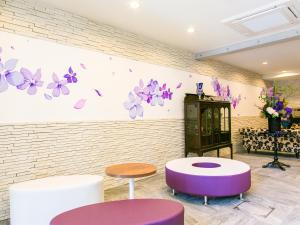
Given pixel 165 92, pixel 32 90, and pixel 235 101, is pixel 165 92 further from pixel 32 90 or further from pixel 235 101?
pixel 235 101

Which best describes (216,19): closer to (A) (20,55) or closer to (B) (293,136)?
(A) (20,55)

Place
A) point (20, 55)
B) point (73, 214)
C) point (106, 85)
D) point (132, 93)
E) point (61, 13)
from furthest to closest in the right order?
point (132, 93)
point (106, 85)
point (61, 13)
point (20, 55)
point (73, 214)

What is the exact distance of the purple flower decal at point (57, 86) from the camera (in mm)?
3490

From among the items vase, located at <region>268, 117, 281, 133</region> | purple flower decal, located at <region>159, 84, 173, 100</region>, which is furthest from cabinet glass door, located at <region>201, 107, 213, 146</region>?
vase, located at <region>268, 117, 281, 133</region>

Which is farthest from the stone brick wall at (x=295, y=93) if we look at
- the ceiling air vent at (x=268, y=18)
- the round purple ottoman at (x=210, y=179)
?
the round purple ottoman at (x=210, y=179)

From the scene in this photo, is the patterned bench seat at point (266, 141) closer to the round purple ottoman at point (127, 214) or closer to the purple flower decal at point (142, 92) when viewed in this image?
the purple flower decal at point (142, 92)

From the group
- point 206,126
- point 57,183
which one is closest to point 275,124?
point 206,126

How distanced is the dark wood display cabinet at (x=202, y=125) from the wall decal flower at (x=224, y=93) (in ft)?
2.55

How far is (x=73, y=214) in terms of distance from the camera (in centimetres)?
197

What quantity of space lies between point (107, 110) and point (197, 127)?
2.18 meters

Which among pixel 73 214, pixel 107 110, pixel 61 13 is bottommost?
pixel 73 214

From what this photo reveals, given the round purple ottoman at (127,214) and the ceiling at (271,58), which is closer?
the round purple ottoman at (127,214)

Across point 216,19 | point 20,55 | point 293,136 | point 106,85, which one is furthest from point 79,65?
point 293,136

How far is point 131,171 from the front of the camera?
9.80ft
